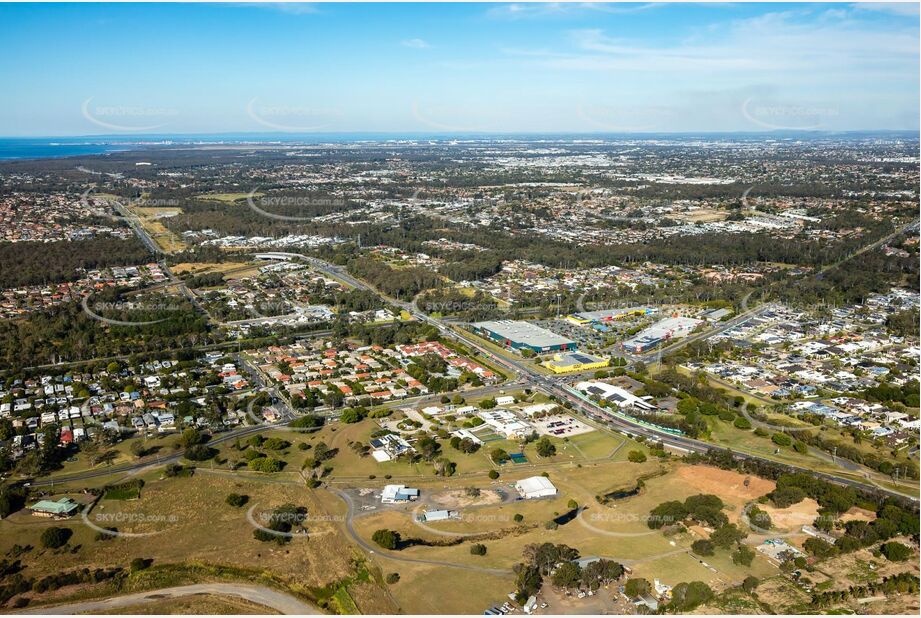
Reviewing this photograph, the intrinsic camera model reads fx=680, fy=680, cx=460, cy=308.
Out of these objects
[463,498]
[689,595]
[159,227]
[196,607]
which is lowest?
[196,607]

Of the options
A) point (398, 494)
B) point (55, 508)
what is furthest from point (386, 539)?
point (55, 508)

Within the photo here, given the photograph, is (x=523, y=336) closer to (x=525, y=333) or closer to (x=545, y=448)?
(x=525, y=333)

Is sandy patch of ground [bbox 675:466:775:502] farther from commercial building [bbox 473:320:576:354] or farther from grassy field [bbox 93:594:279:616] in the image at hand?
grassy field [bbox 93:594:279:616]

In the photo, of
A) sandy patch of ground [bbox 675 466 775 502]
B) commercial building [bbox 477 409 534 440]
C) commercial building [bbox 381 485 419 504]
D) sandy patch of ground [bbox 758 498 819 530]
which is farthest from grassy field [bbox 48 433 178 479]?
sandy patch of ground [bbox 758 498 819 530]

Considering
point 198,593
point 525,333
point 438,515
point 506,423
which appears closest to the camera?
point 198,593

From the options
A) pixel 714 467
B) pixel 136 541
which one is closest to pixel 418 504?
pixel 136 541

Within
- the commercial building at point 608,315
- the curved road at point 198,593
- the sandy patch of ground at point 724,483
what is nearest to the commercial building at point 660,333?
the commercial building at point 608,315

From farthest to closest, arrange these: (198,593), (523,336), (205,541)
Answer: (523,336), (205,541), (198,593)
